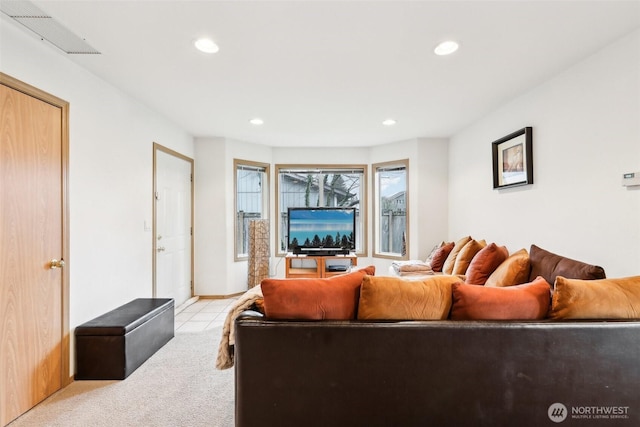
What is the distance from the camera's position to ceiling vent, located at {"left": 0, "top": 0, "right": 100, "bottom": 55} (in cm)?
178

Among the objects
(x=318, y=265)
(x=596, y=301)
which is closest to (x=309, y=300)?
(x=596, y=301)

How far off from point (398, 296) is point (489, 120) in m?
3.01

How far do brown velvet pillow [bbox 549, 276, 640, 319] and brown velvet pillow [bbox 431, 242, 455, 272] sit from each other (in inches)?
102

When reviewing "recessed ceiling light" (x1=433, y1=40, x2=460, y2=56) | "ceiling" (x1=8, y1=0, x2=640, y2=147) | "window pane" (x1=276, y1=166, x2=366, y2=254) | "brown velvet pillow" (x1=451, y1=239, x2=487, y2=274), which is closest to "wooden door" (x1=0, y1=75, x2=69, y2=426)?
"ceiling" (x1=8, y1=0, x2=640, y2=147)

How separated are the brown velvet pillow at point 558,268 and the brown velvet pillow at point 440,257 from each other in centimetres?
161

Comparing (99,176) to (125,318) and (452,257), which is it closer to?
(125,318)

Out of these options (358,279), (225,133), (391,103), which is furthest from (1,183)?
(391,103)

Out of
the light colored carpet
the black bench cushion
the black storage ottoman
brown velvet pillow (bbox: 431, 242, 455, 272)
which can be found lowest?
the light colored carpet

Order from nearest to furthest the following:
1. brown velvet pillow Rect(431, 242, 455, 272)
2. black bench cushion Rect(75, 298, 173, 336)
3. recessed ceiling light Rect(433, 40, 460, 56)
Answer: recessed ceiling light Rect(433, 40, 460, 56), black bench cushion Rect(75, 298, 173, 336), brown velvet pillow Rect(431, 242, 455, 272)

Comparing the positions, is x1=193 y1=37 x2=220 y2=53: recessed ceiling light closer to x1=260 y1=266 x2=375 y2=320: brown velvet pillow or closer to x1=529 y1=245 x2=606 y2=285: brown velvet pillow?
x1=260 y1=266 x2=375 y2=320: brown velvet pillow

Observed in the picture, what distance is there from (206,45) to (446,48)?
1.67 m

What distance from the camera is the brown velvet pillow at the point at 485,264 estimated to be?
2.94 metres

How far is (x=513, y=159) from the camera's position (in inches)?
126

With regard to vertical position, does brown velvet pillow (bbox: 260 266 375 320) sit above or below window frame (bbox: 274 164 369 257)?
below
